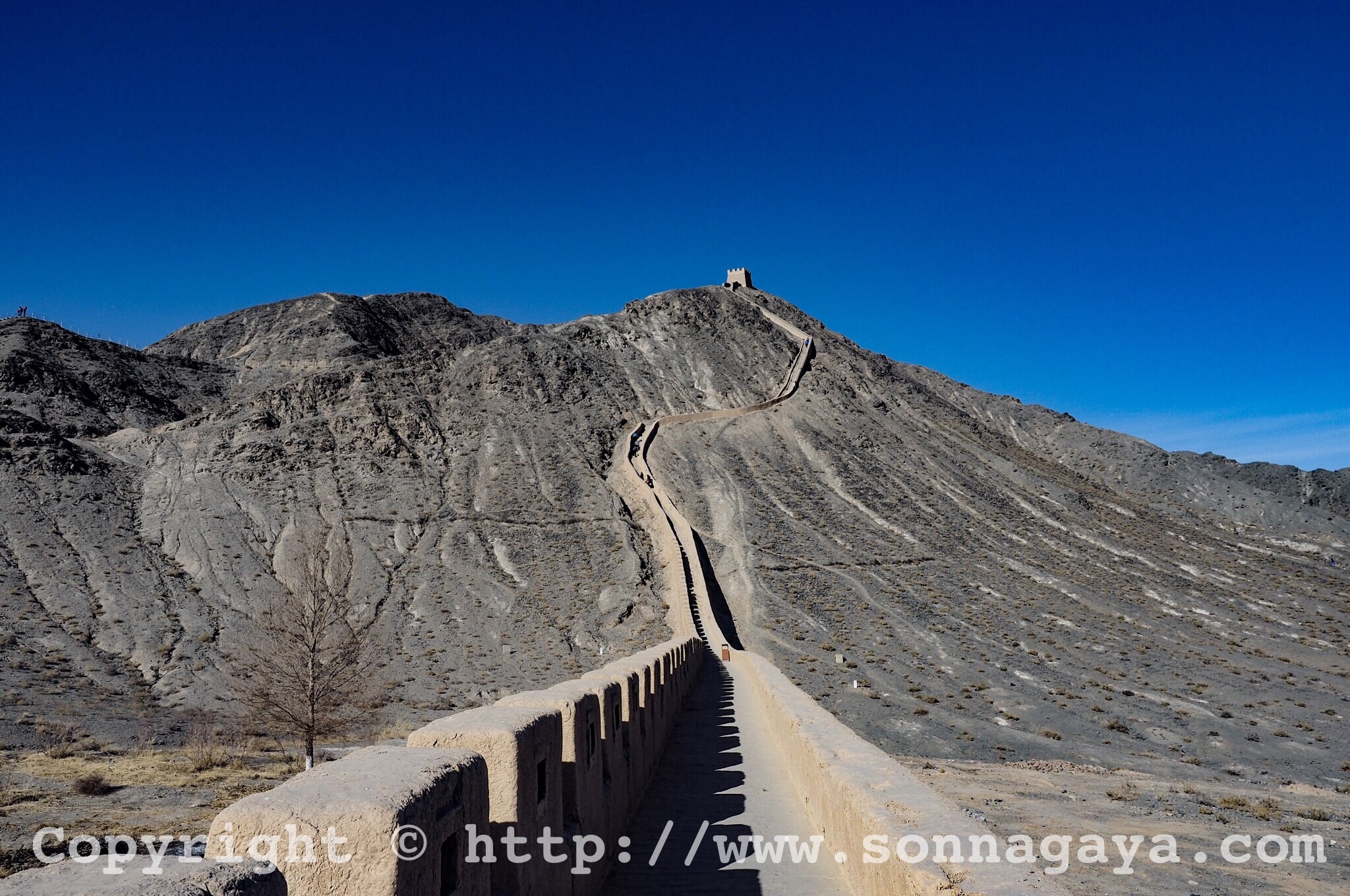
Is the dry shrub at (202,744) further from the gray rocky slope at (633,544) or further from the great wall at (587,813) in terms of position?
the great wall at (587,813)

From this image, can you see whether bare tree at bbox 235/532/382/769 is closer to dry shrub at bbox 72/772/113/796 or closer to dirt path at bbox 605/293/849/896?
dry shrub at bbox 72/772/113/796

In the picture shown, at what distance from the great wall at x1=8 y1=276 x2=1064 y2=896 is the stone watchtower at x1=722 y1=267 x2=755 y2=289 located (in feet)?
260

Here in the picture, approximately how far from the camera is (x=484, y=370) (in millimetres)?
59906

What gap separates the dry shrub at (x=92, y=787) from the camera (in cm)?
1197

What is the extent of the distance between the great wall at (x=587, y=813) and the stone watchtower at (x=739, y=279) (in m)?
79.3

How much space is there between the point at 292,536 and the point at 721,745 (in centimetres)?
3280

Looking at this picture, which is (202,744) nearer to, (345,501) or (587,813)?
(587,813)

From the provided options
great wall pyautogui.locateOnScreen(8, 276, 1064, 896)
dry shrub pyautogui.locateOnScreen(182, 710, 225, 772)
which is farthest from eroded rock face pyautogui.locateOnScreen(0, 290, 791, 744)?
great wall pyautogui.locateOnScreen(8, 276, 1064, 896)

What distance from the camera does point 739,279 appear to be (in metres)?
91.1

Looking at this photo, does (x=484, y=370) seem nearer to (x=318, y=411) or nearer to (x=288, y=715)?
(x=318, y=411)

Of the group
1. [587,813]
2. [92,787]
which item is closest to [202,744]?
[92,787]

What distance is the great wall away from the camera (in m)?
2.69

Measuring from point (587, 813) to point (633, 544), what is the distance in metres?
36.4

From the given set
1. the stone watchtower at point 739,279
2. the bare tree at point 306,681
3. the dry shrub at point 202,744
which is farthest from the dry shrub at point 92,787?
the stone watchtower at point 739,279
